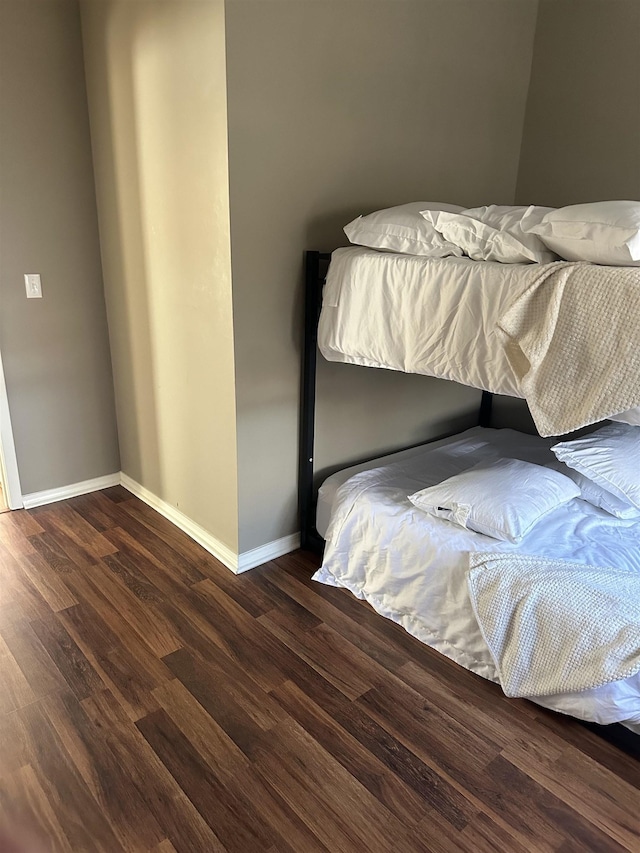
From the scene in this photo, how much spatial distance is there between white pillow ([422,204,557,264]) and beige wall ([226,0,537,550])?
584 millimetres

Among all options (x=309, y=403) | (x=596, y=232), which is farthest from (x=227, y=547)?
(x=596, y=232)

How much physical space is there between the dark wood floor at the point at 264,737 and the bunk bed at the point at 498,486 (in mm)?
149

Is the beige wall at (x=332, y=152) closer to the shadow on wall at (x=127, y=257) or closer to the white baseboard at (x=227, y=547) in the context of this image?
the white baseboard at (x=227, y=547)

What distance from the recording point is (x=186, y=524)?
8.69ft

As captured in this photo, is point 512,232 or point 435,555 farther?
point 435,555

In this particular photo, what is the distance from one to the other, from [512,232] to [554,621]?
111cm

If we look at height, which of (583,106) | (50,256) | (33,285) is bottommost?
(33,285)

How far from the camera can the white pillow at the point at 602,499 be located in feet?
6.55

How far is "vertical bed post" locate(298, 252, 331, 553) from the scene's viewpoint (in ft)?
7.20

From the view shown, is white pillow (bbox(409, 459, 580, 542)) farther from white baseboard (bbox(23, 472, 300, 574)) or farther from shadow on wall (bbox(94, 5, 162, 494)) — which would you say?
shadow on wall (bbox(94, 5, 162, 494))

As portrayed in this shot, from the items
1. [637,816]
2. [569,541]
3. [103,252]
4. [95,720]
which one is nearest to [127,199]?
[103,252]

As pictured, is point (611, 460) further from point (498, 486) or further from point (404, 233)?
point (404, 233)

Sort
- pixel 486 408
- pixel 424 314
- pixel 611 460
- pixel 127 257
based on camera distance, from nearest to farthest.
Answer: pixel 424 314
pixel 611 460
pixel 127 257
pixel 486 408

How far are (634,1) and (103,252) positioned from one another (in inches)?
104
